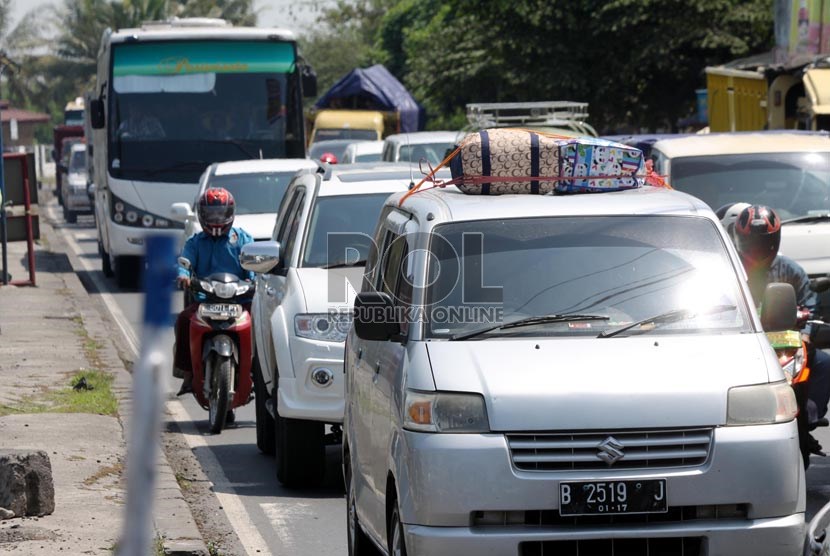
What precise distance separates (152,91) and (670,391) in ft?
58.7

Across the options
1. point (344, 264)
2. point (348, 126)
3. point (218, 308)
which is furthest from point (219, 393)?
point (348, 126)

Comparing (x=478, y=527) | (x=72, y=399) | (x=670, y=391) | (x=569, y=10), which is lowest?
(x=72, y=399)

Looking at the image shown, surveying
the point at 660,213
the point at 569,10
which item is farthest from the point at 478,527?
the point at 569,10

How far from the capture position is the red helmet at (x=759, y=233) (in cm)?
799

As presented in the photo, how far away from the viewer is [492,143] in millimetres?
6887

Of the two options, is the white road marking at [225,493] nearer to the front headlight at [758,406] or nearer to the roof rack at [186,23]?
the front headlight at [758,406]

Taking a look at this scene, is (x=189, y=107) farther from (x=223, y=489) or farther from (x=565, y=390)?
(x=565, y=390)

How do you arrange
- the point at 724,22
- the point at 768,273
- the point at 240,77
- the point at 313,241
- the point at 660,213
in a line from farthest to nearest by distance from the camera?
1. the point at 724,22
2. the point at 240,77
3. the point at 313,241
4. the point at 768,273
5. the point at 660,213

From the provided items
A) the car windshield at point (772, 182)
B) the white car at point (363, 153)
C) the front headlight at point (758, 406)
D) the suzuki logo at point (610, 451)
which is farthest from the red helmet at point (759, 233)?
the white car at point (363, 153)

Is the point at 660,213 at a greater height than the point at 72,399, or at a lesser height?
greater

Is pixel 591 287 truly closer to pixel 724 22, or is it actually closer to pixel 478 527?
pixel 478 527

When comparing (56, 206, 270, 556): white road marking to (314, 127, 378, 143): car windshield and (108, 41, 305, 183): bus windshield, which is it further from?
(314, 127, 378, 143): car windshield

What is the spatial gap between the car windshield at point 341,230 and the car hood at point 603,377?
13.5 feet

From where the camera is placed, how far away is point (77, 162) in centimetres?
4778
